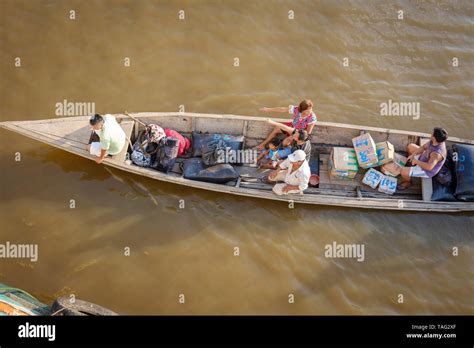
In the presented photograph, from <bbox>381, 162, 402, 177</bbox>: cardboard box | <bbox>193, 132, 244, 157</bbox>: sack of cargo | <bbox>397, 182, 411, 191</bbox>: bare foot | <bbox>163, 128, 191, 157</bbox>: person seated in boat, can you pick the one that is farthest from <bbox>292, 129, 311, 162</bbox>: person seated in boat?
<bbox>163, 128, 191, 157</bbox>: person seated in boat

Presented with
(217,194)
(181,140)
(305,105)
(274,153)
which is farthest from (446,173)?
(181,140)

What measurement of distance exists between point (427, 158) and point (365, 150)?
98 cm

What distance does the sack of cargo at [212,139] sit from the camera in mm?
7672

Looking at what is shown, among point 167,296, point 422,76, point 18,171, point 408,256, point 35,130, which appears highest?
point 422,76

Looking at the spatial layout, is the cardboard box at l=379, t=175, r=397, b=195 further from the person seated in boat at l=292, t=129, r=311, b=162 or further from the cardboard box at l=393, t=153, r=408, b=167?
the person seated in boat at l=292, t=129, r=311, b=162

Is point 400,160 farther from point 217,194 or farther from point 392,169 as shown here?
point 217,194

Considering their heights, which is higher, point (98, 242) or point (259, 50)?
point (259, 50)

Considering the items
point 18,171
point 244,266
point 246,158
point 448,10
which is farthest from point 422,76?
point 18,171

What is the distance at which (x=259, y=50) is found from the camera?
9148 millimetres

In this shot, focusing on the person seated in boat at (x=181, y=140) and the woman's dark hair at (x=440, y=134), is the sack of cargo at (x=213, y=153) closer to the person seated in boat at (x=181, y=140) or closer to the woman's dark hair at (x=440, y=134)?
the person seated in boat at (x=181, y=140)

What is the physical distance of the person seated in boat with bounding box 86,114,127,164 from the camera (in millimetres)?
6637

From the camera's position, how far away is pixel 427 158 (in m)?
7.27

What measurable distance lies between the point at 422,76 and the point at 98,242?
7.02m

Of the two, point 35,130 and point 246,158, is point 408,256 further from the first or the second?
point 35,130
